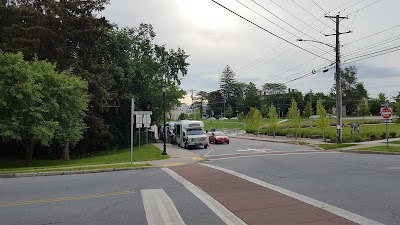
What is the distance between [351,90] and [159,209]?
14252 centimetres

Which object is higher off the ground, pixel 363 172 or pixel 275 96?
pixel 275 96

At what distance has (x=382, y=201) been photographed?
912cm

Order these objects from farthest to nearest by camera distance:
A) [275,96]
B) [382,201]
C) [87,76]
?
[275,96]
[87,76]
[382,201]

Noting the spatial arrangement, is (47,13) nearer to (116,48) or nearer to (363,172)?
(116,48)

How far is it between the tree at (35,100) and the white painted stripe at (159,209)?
1743 centimetres

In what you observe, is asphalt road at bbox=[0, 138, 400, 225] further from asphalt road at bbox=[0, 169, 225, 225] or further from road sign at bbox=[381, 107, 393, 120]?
road sign at bbox=[381, 107, 393, 120]

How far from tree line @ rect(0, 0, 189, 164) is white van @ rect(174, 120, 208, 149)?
7.83m

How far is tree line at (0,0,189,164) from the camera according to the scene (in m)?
26.1

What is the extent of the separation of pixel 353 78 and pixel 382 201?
466ft

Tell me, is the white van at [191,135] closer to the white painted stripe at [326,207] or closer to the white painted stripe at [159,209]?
the white painted stripe at [326,207]

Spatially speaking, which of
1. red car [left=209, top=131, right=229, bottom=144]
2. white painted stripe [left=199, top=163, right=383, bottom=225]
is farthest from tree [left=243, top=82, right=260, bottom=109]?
white painted stripe [left=199, top=163, right=383, bottom=225]

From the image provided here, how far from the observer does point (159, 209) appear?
28.0ft

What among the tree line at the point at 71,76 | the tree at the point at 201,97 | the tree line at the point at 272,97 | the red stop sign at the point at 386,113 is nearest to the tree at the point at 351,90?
the tree line at the point at 272,97

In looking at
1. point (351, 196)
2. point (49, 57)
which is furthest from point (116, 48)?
point (351, 196)
